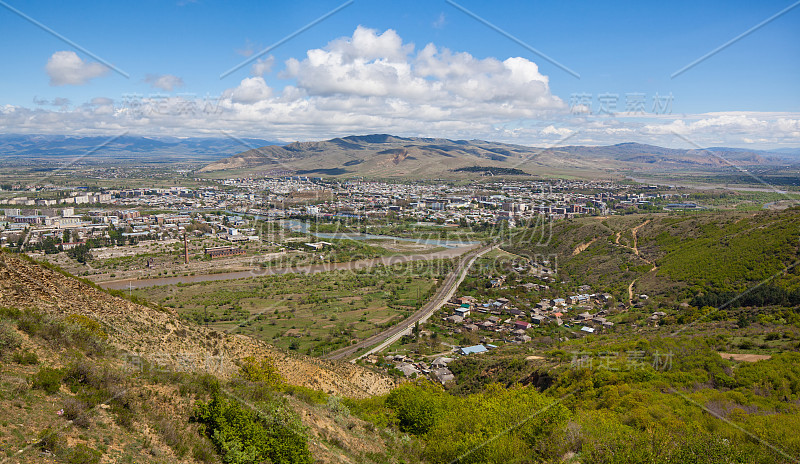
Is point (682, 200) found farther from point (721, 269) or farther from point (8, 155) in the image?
point (8, 155)

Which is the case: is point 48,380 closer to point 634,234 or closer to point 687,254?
point 687,254

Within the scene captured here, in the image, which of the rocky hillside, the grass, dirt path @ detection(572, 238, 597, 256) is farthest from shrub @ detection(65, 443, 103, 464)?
dirt path @ detection(572, 238, 597, 256)

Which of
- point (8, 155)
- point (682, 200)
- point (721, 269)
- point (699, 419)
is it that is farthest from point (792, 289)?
point (8, 155)

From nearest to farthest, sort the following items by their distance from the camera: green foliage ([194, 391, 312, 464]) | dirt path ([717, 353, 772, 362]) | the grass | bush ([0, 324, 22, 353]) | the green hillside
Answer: green foliage ([194, 391, 312, 464]), bush ([0, 324, 22, 353]), dirt path ([717, 353, 772, 362]), the green hillside, the grass

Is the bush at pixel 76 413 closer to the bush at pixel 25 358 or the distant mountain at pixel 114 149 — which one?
the bush at pixel 25 358

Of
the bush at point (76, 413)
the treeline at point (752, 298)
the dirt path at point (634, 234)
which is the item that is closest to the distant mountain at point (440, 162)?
the dirt path at point (634, 234)

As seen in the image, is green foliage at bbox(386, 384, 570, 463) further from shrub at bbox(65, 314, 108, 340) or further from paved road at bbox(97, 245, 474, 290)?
paved road at bbox(97, 245, 474, 290)
